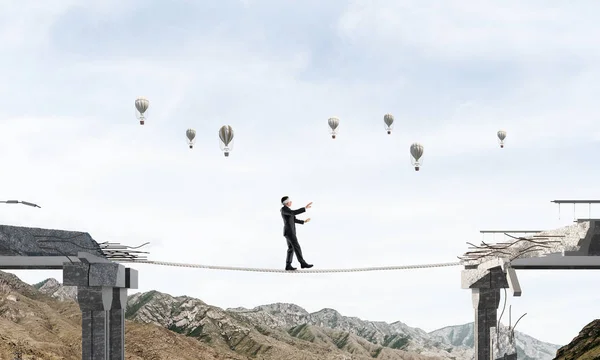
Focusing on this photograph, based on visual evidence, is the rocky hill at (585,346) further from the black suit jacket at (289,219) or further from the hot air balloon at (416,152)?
the black suit jacket at (289,219)

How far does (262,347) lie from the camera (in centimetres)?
11612

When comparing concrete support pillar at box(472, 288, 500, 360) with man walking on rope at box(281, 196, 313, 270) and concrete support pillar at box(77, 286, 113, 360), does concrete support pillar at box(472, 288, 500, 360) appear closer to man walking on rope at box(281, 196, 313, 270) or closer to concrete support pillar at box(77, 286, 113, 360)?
man walking on rope at box(281, 196, 313, 270)

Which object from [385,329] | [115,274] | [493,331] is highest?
[115,274]

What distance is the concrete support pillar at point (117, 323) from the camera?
24.0m

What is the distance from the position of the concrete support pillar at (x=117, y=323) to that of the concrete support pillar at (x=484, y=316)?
1023 centimetres

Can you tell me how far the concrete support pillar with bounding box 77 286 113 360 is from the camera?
74.1 feet

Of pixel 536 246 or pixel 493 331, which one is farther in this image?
pixel 493 331

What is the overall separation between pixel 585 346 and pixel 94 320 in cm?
7764

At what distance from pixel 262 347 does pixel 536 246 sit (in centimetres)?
9936

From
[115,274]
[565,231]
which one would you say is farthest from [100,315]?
[565,231]

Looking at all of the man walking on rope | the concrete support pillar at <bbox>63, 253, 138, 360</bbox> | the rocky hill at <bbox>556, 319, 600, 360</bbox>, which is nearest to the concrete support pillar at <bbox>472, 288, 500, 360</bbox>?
the man walking on rope

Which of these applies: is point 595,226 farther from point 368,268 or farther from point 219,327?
point 219,327

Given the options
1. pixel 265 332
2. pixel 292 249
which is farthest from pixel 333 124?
pixel 265 332

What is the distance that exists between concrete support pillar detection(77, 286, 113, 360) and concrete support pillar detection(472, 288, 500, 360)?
1044 centimetres
